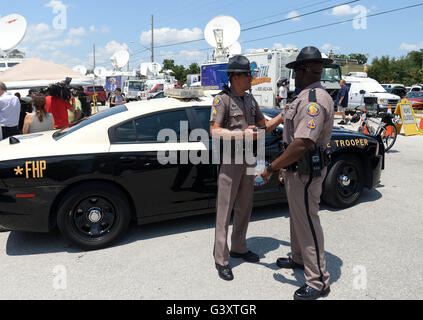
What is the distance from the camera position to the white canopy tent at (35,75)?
28.3 feet

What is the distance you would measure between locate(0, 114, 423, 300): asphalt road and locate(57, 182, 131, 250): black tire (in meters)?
0.14

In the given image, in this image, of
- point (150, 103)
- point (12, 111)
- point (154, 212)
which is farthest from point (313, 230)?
point (12, 111)

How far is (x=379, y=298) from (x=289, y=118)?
156 centimetres

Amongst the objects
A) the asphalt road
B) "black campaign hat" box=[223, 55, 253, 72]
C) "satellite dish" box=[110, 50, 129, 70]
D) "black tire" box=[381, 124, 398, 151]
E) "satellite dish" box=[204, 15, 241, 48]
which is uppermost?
"satellite dish" box=[110, 50, 129, 70]

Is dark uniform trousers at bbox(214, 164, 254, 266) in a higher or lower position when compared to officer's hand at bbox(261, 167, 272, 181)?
lower

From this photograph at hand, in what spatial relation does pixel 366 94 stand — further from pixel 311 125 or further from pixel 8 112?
pixel 311 125

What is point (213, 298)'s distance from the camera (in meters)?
2.74

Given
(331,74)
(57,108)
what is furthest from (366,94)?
(57,108)

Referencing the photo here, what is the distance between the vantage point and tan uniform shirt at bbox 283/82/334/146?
243cm

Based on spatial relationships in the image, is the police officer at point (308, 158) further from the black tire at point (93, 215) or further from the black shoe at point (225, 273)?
the black tire at point (93, 215)

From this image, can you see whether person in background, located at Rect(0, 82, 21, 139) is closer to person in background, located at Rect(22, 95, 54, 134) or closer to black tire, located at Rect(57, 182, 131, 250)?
person in background, located at Rect(22, 95, 54, 134)

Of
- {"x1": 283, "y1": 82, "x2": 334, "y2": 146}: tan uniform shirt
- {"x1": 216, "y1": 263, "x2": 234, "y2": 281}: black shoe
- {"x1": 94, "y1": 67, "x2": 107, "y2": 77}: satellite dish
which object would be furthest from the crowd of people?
{"x1": 94, "y1": 67, "x2": 107, "y2": 77}: satellite dish

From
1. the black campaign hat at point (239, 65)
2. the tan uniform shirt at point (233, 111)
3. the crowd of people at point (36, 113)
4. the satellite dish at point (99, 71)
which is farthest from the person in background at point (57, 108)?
the satellite dish at point (99, 71)

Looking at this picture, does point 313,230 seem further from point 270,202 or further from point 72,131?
point 72,131
